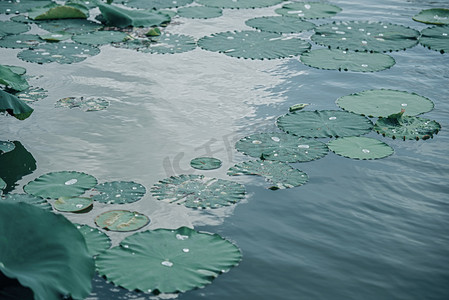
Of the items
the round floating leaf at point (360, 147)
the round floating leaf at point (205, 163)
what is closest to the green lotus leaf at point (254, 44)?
the round floating leaf at point (360, 147)

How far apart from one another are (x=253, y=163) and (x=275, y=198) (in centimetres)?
45

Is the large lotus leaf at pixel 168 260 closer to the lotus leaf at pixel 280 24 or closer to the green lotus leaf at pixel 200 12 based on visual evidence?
the lotus leaf at pixel 280 24

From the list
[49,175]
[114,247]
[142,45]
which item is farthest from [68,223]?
[142,45]

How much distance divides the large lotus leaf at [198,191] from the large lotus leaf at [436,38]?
3.43 m

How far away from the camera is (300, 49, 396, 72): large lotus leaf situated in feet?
19.3

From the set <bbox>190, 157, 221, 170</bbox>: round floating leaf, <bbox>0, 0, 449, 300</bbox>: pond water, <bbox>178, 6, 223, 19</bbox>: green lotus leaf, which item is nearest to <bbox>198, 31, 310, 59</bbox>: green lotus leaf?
<bbox>0, 0, 449, 300</bbox>: pond water

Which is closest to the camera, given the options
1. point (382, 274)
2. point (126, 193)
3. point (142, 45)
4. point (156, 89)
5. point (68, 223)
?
point (68, 223)

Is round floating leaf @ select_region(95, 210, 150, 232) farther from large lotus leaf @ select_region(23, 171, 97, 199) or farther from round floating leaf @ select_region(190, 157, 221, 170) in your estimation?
round floating leaf @ select_region(190, 157, 221, 170)

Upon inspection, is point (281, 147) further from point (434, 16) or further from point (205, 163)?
point (434, 16)

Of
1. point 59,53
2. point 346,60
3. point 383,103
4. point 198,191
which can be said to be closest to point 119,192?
point 198,191

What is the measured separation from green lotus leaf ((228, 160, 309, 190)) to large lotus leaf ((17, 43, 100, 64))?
2647mm

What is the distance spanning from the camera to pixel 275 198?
A: 386 centimetres

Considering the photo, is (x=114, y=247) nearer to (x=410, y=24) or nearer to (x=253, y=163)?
(x=253, y=163)

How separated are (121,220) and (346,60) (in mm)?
3309
